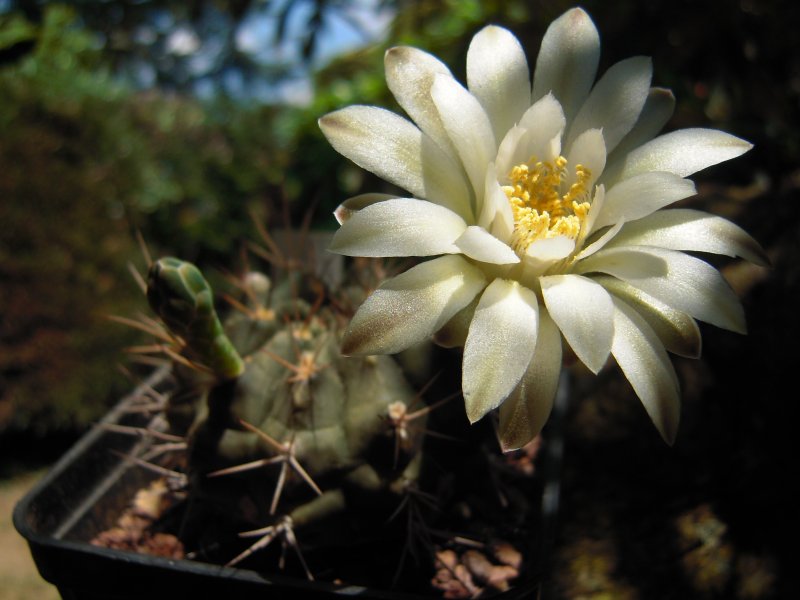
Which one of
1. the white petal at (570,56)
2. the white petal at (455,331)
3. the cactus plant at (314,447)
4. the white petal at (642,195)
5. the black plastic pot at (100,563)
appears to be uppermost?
the white petal at (570,56)

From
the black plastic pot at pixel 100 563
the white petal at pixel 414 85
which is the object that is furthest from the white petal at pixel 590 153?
the black plastic pot at pixel 100 563

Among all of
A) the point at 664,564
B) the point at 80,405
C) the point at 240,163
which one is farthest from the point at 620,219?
the point at 240,163

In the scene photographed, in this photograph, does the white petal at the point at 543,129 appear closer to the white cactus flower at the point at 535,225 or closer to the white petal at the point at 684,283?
the white cactus flower at the point at 535,225

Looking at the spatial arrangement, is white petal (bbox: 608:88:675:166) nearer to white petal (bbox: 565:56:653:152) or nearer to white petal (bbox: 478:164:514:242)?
white petal (bbox: 565:56:653:152)

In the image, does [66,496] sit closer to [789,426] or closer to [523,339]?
[523,339]

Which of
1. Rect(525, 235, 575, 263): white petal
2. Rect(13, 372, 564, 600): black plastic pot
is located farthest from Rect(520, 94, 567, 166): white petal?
Rect(13, 372, 564, 600): black plastic pot

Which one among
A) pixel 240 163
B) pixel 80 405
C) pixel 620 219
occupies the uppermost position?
pixel 620 219
